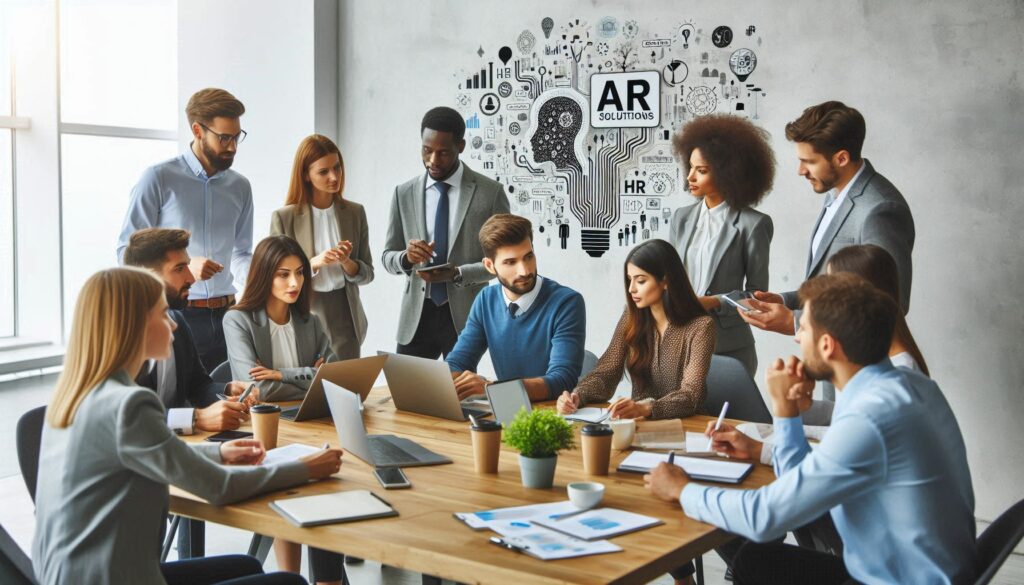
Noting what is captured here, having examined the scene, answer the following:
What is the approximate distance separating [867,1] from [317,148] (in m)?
2.61

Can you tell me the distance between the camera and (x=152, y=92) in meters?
7.06

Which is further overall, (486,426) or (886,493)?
(486,426)

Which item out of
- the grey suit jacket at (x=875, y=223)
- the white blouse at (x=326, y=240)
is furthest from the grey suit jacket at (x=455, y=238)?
the grey suit jacket at (x=875, y=223)

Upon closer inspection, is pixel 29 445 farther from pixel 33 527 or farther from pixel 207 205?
pixel 33 527

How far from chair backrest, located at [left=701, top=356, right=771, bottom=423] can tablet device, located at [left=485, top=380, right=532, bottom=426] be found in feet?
2.58

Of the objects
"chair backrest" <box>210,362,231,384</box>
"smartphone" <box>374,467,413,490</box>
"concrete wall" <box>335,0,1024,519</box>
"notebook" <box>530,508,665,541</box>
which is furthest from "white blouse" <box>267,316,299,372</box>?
"concrete wall" <box>335,0,1024,519</box>

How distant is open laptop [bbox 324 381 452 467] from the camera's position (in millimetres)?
2674

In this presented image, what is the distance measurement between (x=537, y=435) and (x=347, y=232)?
99.4 inches

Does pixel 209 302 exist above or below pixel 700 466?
above

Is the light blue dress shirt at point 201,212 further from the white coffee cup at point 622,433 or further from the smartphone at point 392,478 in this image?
the white coffee cup at point 622,433

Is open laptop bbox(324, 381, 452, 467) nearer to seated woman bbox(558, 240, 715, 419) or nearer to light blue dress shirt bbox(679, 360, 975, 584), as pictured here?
seated woman bbox(558, 240, 715, 419)

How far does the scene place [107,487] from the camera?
2143mm

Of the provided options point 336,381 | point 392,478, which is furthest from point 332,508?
point 336,381

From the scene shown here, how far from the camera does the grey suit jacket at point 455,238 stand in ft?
15.9
